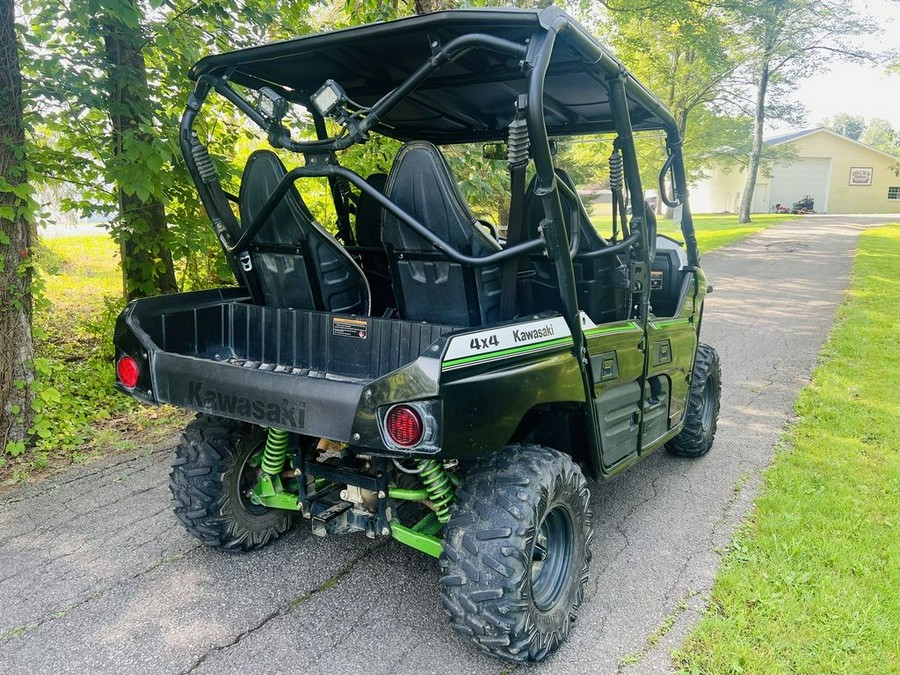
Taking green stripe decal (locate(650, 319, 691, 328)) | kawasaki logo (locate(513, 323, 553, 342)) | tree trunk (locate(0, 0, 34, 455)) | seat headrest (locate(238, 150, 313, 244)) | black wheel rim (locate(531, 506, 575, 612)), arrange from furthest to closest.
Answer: tree trunk (locate(0, 0, 34, 455))
green stripe decal (locate(650, 319, 691, 328))
seat headrest (locate(238, 150, 313, 244))
black wheel rim (locate(531, 506, 575, 612))
kawasaki logo (locate(513, 323, 553, 342))

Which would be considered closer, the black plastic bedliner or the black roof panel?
the black roof panel

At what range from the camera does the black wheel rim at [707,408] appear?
4293 mm

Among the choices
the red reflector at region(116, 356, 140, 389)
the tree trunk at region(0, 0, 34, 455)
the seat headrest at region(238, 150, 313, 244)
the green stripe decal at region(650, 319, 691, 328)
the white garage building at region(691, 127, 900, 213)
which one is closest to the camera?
the red reflector at region(116, 356, 140, 389)

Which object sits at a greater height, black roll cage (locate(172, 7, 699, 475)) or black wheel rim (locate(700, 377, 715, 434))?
black roll cage (locate(172, 7, 699, 475))

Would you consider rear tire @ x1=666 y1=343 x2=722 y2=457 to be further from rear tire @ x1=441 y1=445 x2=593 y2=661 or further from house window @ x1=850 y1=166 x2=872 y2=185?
house window @ x1=850 y1=166 x2=872 y2=185

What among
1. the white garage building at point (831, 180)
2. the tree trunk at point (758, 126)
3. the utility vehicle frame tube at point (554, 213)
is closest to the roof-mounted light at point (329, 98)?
the utility vehicle frame tube at point (554, 213)

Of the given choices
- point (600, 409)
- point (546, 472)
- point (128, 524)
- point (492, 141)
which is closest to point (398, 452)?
point (546, 472)

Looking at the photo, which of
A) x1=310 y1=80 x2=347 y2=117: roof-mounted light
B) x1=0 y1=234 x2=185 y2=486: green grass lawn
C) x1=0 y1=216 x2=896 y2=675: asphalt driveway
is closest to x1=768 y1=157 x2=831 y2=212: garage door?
x1=0 y1=216 x2=896 y2=675: asphalt driveway

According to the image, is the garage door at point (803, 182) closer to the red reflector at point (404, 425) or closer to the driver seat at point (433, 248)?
the driver seat at point (433, 248)

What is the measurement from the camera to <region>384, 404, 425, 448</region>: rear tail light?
205 centimetres

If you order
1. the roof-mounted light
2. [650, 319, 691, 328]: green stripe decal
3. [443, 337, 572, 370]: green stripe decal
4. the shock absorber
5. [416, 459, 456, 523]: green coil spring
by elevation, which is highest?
the roof-mounted light

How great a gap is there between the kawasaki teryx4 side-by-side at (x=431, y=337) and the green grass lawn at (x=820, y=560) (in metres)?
0.64

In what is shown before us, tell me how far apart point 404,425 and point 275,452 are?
3.51 ft

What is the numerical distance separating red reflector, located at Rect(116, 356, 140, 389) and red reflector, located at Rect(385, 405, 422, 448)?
1235 mm
